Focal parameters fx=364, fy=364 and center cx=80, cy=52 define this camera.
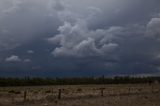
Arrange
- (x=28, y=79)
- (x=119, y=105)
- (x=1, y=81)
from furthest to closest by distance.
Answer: (x=28, y=79)
(x=1, y=81)
(x=119, y=105)

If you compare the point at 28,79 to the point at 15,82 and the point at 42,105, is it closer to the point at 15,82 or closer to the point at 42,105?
the point at 15,82

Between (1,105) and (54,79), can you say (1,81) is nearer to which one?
(54,79)

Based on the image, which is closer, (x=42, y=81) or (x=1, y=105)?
(x=1, y=105)

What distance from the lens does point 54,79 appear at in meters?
190

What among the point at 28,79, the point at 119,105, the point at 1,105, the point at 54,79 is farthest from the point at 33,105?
the point at 54,79

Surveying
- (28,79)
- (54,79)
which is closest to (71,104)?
(28,79)

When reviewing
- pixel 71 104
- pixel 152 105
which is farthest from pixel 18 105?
pixel 152 105

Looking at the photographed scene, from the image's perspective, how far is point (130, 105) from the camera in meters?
39.5

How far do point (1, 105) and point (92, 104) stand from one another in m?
10.3

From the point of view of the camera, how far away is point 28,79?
A: 17538cm

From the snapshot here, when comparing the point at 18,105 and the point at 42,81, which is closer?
the point at 18,105

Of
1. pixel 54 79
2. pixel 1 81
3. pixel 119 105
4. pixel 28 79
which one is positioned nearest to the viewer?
pixel 119 105

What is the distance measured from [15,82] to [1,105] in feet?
397

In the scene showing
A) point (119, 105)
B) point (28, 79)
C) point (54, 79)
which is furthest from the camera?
point (54, 79)
